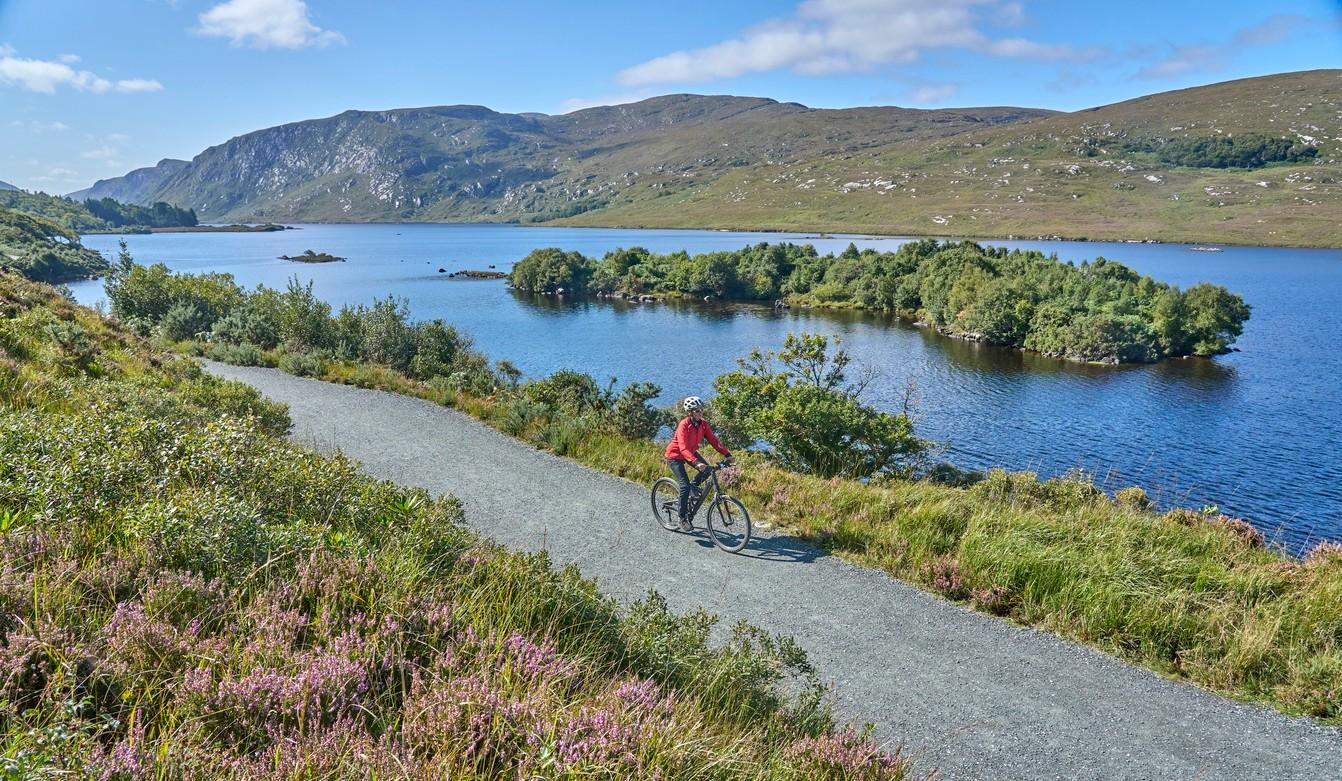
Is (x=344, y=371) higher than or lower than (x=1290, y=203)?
lower

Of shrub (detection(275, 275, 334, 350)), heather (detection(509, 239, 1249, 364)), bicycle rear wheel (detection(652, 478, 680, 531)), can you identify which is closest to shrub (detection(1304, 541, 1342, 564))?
bicycle rear wheel (detection(652, 478, 680, 531))

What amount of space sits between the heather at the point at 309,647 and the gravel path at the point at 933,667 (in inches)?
48.6

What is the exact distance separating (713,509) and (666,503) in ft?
3.23

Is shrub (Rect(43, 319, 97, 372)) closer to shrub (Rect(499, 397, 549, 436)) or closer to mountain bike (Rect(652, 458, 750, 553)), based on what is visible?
shrub (Rect(499, 397, 549, 436))

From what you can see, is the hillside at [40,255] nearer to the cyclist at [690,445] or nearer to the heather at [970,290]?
the heather at [970,290]

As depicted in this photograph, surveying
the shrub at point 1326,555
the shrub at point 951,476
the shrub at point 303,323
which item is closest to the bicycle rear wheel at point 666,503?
the shrub at point 1326,555

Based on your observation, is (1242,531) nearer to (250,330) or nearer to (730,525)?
(730,525)

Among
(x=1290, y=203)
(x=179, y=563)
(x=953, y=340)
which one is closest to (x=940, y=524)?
(x=179, y=563)

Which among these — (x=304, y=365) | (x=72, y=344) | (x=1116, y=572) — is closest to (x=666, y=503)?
(x=1116, y=572)

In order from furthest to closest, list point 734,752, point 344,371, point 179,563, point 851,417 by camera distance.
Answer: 1. point 344,371
2. point 851,417
3. point 179,563
4. point 734,752

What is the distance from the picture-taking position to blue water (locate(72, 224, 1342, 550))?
28.7 metres

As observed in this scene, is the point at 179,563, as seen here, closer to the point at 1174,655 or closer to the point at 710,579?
the point at 710,579

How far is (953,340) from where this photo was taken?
6550 centimetres

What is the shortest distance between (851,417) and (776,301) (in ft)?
250
